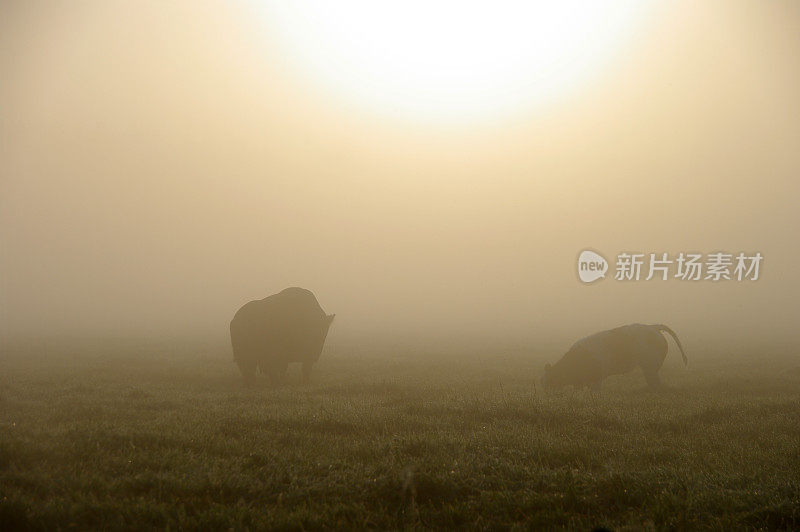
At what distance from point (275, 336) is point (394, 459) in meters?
10.3

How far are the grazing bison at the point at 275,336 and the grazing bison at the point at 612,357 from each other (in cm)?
887

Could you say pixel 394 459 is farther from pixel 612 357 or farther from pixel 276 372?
pixel 612 357

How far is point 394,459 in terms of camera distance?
727 centimetres

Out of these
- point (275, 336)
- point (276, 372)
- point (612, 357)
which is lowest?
point (276, 372)

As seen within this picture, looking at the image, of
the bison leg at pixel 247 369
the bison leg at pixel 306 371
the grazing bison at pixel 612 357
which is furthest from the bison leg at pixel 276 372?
the grazing bison at pixel 612 357

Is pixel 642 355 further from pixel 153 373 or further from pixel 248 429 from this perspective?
pixel 153 373

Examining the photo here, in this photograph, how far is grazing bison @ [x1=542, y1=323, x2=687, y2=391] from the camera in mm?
16094

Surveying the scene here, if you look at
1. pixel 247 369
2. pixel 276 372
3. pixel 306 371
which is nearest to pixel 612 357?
pixel 306 371

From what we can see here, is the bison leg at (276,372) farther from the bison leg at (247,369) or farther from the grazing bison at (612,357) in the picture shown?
the grazing bison at (612,357)

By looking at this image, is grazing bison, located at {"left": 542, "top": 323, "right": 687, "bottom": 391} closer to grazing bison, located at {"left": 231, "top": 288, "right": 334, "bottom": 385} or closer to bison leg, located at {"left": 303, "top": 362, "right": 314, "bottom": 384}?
bison leg, located at {"left": 303, "top": 362, "right": 314, "bottom": 384}

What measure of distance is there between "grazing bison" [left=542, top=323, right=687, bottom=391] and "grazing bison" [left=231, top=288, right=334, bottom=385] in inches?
349

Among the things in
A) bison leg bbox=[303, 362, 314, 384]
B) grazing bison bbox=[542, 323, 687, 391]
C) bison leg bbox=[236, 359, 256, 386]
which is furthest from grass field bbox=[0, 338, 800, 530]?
bison leg bbox=[303, 362, 314, 384]

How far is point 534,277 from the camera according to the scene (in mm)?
115500

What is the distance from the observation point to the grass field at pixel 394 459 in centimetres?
551
